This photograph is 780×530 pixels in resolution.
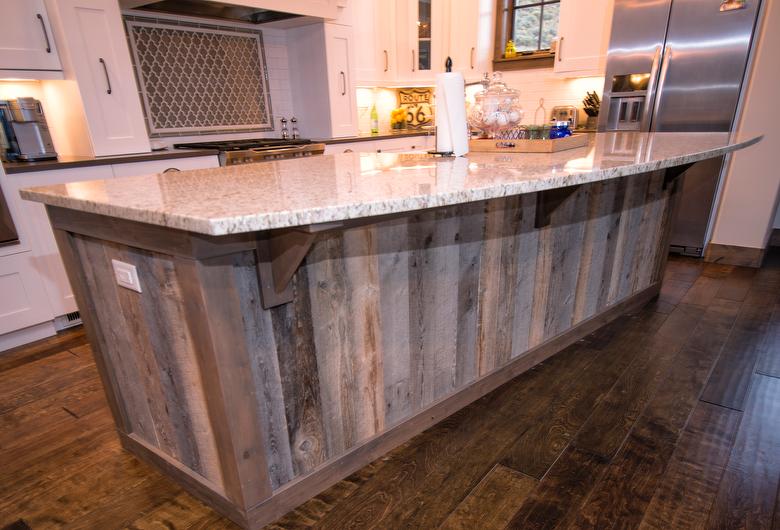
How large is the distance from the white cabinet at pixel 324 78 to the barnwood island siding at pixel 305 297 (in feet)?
7.25

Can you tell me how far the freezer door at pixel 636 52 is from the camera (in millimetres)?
3225

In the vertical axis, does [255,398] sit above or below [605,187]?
below

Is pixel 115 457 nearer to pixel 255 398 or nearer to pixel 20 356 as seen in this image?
pixel 255 398

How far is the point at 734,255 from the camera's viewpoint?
11.0 ft

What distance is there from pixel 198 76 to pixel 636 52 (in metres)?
3.31

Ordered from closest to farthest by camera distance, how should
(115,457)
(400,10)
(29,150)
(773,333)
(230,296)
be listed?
(230,296) < (115,457) < (773,333) < (29,150) < (400,10)

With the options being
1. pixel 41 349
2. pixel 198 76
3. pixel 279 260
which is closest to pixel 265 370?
pixel 279 260

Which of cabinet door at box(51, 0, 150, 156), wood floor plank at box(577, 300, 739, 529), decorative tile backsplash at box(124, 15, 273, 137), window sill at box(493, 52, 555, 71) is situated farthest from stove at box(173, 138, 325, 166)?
wood floor plank at box(577, 300, 739, 529)

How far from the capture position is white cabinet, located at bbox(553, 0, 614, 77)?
365 centimetres

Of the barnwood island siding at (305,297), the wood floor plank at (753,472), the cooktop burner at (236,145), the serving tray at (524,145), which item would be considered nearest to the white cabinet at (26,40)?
the cooktop burner at (236,145)

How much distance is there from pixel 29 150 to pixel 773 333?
13.5ft

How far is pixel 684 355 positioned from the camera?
84.4 inches

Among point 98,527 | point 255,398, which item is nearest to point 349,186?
point 255,398

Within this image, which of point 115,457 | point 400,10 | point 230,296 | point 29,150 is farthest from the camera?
point 400,10
